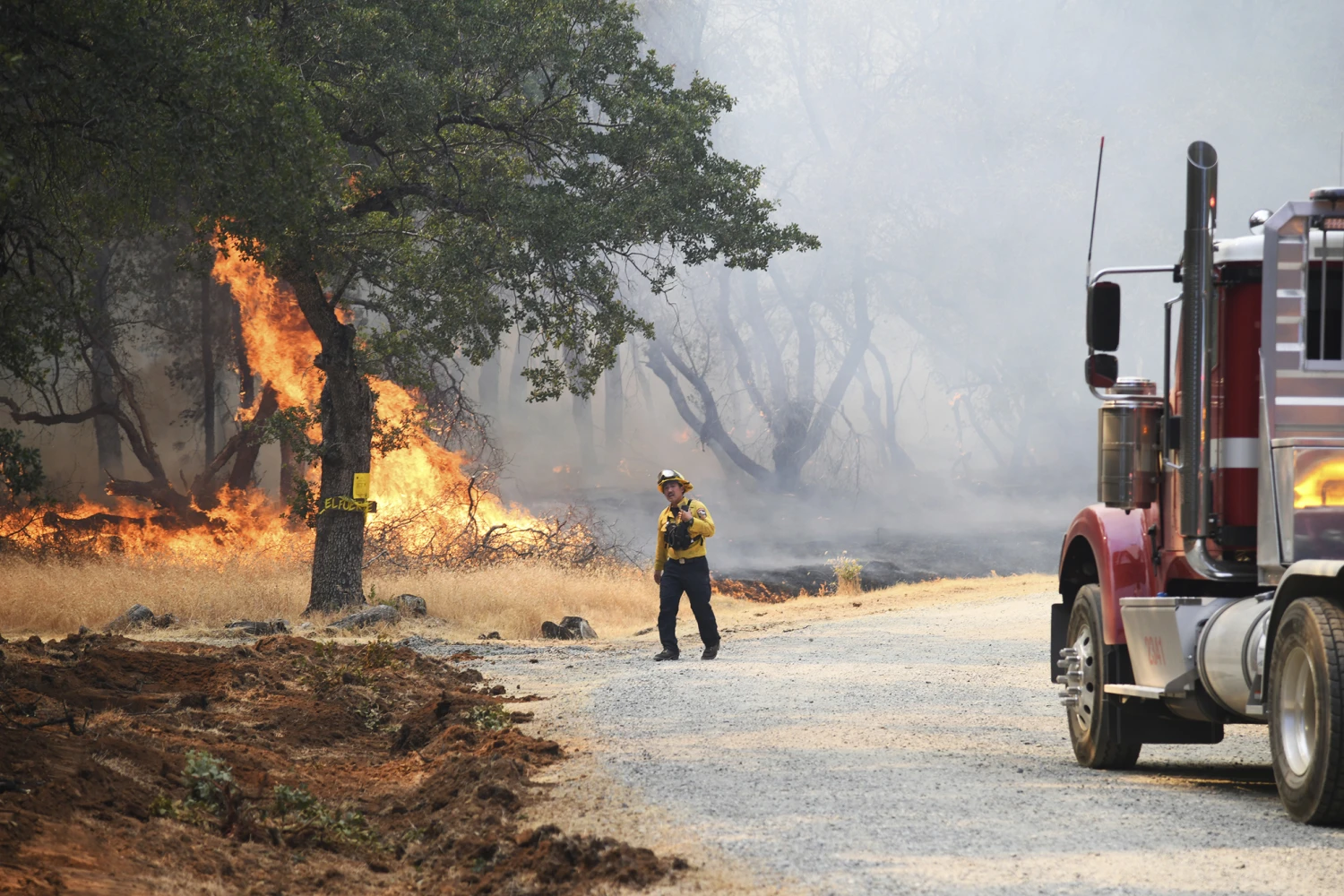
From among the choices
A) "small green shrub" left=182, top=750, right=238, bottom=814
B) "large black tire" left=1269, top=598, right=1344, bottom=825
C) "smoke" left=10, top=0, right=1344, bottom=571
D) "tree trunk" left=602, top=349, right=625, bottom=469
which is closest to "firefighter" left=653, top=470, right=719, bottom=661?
"small green shrub" left=182, top=750, right=238, bottom=814

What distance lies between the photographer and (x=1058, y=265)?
51.7 meters

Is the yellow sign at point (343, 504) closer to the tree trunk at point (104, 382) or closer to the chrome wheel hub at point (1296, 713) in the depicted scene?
the tree trunk at point (104, 382)

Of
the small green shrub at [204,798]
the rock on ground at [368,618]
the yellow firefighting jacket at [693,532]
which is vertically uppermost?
the yellow firefighting jacket at [693,532]

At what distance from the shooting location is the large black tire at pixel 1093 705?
7.88m

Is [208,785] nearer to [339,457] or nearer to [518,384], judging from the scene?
[339,457]

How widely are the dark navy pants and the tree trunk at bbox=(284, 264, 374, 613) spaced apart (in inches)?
257

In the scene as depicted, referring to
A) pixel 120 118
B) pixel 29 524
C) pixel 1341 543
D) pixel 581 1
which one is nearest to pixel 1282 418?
pixel 1341 543

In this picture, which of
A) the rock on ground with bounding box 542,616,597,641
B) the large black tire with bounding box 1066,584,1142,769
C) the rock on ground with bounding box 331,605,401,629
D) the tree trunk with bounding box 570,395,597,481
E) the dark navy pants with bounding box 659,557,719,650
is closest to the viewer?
the large black tire with bounding box 1066,584,1142,769

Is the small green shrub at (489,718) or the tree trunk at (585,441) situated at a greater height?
the tree trunk at (585,441)

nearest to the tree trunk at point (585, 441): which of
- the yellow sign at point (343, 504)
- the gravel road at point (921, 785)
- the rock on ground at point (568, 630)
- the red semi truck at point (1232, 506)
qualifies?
the yellow sign at point (343, 504)

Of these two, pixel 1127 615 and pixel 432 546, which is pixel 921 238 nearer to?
pixel 432 546

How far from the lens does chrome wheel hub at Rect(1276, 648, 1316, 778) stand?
19.5 feet

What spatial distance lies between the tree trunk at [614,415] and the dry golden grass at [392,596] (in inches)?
1152

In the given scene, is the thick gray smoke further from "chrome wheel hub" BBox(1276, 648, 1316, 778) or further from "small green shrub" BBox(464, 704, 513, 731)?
"chrome wheel hub" BBox(1276, 648, 1316, 778)
